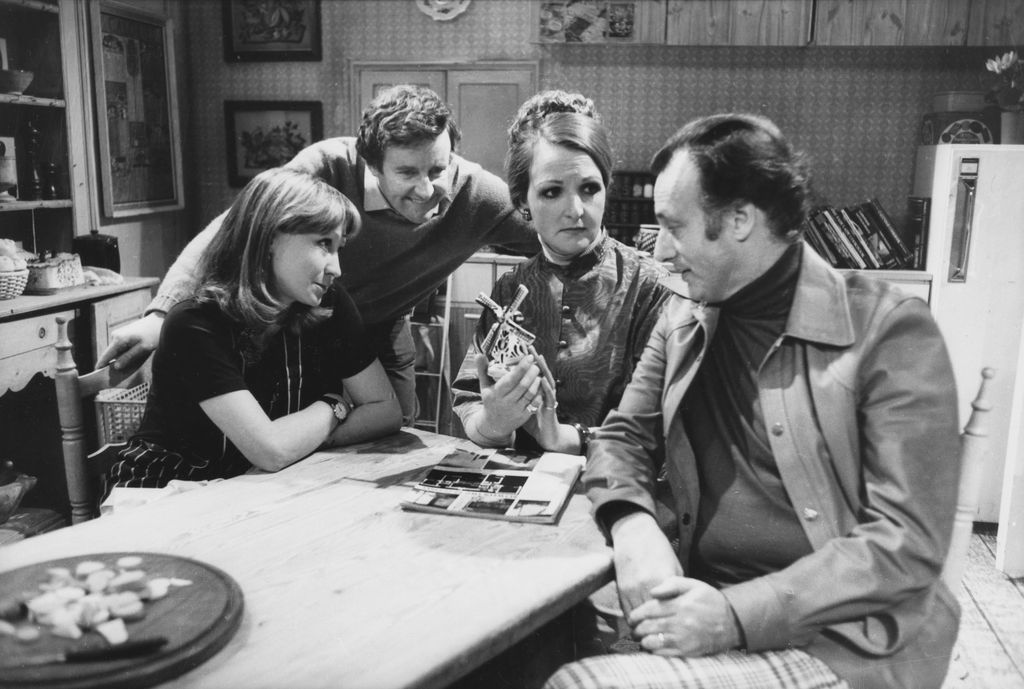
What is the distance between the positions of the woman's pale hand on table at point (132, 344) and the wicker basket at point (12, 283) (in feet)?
3.77

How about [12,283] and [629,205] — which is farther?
[629,205]

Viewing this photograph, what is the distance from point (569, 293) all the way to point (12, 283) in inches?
79.0

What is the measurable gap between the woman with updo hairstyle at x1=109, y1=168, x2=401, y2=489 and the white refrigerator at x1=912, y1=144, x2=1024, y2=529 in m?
1.09

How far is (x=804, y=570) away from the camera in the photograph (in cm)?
107

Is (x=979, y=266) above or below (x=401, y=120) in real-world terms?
below

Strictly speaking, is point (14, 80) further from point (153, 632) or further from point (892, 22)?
point (892, 22)

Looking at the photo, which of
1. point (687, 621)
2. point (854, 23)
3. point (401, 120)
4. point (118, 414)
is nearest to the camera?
point (687, 621)

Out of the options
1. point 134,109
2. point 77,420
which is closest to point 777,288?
point 77,420

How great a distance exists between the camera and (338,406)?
173 cm

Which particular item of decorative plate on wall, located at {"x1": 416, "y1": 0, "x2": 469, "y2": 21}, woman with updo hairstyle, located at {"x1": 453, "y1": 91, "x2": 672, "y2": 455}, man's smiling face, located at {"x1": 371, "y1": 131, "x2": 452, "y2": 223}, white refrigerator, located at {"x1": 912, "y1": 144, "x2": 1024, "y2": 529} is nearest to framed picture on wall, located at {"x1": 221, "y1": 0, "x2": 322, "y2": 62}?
decorative plate on wall, located at {"x1": 416, "y1": 0, "x2": 469, "y2": 21}

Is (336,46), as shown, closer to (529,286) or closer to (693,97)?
(693,97)

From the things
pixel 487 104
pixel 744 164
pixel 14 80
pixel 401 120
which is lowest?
pixel 744 164

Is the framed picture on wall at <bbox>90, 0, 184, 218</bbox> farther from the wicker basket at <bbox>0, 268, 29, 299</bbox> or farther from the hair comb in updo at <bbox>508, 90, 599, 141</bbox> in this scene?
the hair comb in updo at <bbox>508, 90, 599, 141</bbox>

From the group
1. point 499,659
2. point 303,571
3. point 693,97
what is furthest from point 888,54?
point 303,571
